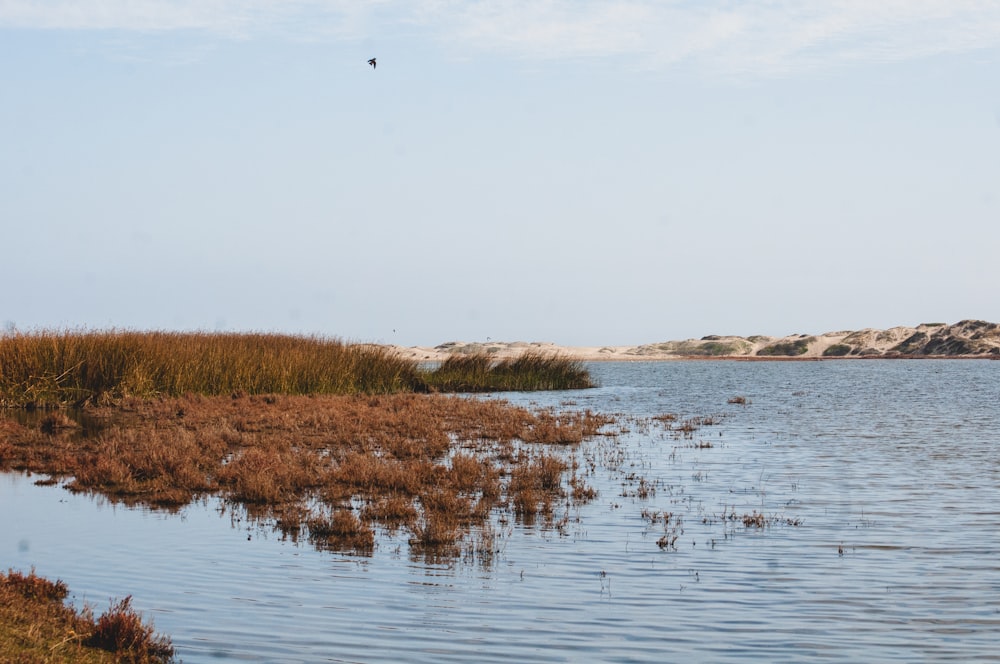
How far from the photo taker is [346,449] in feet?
65.6

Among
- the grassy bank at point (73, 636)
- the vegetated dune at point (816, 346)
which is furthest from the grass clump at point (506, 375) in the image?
the vegetated dune at point (816, 346)

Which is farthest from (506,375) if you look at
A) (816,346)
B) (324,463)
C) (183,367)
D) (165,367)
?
(816,346)

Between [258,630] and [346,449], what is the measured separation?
1203 cm

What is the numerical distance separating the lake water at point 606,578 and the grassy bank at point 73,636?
0.37 m

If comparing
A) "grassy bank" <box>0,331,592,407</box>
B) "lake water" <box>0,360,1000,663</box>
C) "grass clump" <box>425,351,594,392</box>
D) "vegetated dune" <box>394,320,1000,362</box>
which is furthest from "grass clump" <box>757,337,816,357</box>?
"lake water" <box>0,360,1000,663</box>

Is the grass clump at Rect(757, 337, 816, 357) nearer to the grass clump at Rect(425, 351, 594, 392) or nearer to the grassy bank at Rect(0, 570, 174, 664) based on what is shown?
the grass clump at Rect(425, 351, 594, 392)

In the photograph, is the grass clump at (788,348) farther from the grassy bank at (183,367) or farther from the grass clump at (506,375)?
the grassy bank at (183,367)

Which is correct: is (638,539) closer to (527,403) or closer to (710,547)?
(710,547)

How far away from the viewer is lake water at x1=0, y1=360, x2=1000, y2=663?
782cm

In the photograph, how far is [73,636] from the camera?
709 cm

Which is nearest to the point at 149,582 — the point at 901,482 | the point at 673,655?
the point at 673,655

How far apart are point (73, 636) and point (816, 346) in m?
160

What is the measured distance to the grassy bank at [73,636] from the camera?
6781mm

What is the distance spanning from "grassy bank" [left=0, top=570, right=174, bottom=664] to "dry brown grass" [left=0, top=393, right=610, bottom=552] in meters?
4.07
